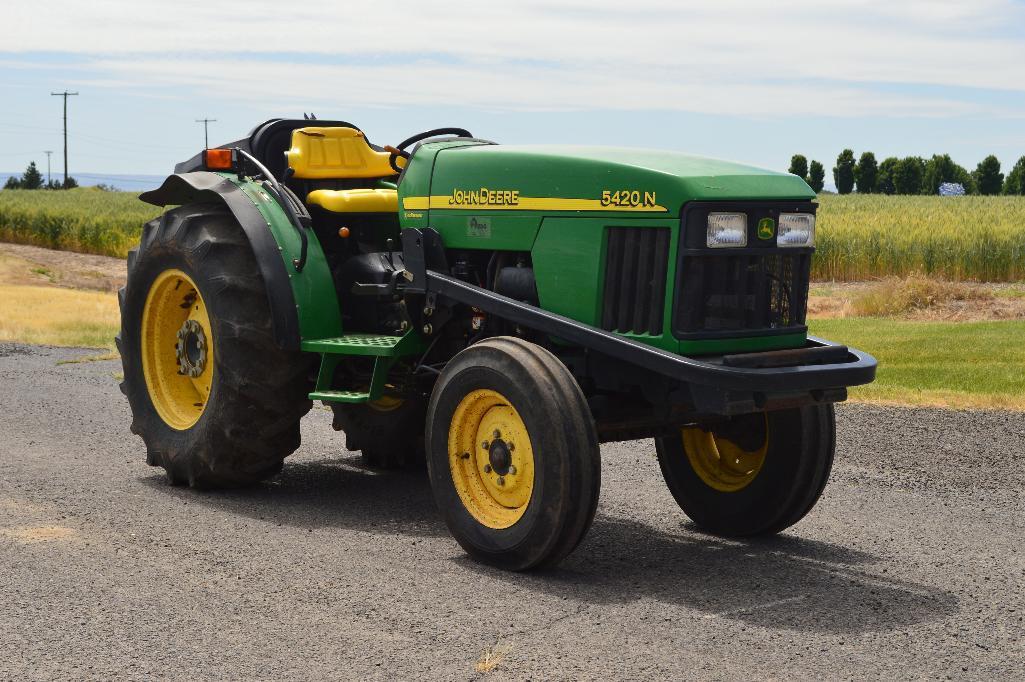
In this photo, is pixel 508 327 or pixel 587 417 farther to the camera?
pixel 508 327

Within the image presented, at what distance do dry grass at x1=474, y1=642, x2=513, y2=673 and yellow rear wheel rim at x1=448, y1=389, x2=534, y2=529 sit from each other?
1.00 meters

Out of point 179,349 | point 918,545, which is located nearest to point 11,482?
point 179,349

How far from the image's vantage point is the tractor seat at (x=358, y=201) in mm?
7254

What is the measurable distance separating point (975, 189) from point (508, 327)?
10500 centimetres

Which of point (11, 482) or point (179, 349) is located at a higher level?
point (179, 349)

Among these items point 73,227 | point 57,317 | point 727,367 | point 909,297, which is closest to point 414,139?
point 727,367

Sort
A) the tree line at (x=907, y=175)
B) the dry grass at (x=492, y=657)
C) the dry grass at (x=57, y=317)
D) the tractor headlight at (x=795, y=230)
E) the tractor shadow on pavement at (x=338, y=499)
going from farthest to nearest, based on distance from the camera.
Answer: the tree line at (x=907, y=175) < the dry grass at (x=57, y=317) < the tractor shadow on pavement at (x=338, y=499) < the tractor headlight at (x=795, y=230) < the dry grass at (x=492, y=657)

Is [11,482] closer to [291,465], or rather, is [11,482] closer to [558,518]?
[291,465]

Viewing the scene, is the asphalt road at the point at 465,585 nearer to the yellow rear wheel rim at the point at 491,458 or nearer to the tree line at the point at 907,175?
the yellow rear wheel rim at the point at 491,458

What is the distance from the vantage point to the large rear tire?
6953 millimetres

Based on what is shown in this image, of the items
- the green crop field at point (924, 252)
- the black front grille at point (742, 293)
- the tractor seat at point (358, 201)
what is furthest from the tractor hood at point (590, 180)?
the green crop field at point (924, 252)

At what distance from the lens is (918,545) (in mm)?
6469

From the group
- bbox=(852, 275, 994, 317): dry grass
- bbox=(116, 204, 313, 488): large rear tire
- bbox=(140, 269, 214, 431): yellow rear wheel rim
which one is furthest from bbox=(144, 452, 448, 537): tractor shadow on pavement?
bbox=(852, 275, 994, 317): dry grass

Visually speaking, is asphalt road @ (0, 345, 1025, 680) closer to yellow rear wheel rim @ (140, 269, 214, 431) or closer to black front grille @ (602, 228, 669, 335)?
yellow rear wheel rim @ (140, 269, 214, 431)
